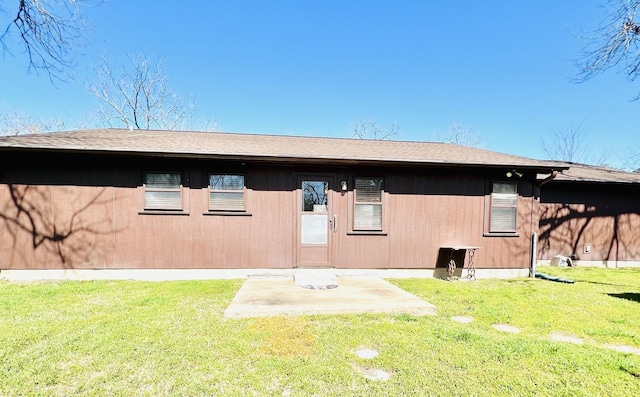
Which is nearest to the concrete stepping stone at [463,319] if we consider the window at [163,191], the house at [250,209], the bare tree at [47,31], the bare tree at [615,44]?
the house at [250,209]

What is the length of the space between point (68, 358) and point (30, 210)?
452 cm

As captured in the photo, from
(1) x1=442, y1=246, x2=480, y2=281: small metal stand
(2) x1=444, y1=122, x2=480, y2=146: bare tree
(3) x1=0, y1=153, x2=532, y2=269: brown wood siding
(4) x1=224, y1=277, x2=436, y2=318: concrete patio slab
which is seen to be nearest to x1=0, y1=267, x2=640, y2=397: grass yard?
(4) x1=224, y1=277, x2=436, y2=318: concrete patio slab

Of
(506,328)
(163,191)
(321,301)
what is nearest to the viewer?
(506,328)

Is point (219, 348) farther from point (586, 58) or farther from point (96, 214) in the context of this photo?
point (586, 58)

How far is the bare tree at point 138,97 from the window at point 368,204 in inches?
685

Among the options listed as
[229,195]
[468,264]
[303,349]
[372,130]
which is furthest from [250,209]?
[372,130]

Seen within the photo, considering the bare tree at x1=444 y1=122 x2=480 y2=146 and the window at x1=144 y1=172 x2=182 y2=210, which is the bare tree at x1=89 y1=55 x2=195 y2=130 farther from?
the bare tree at x1=444 y1=122 x2=480 y2=146

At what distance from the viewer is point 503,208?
6551mm

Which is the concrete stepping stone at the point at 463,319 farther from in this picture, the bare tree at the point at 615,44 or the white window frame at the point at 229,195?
the bare tree at the point at 615,44

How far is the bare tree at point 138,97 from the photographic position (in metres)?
17.3

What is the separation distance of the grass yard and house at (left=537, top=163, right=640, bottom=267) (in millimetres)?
4174

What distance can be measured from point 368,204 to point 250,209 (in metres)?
2.49

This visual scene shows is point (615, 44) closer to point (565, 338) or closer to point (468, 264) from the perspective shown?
point (468, 264)

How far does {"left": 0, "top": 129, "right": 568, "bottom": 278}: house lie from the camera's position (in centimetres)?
553
